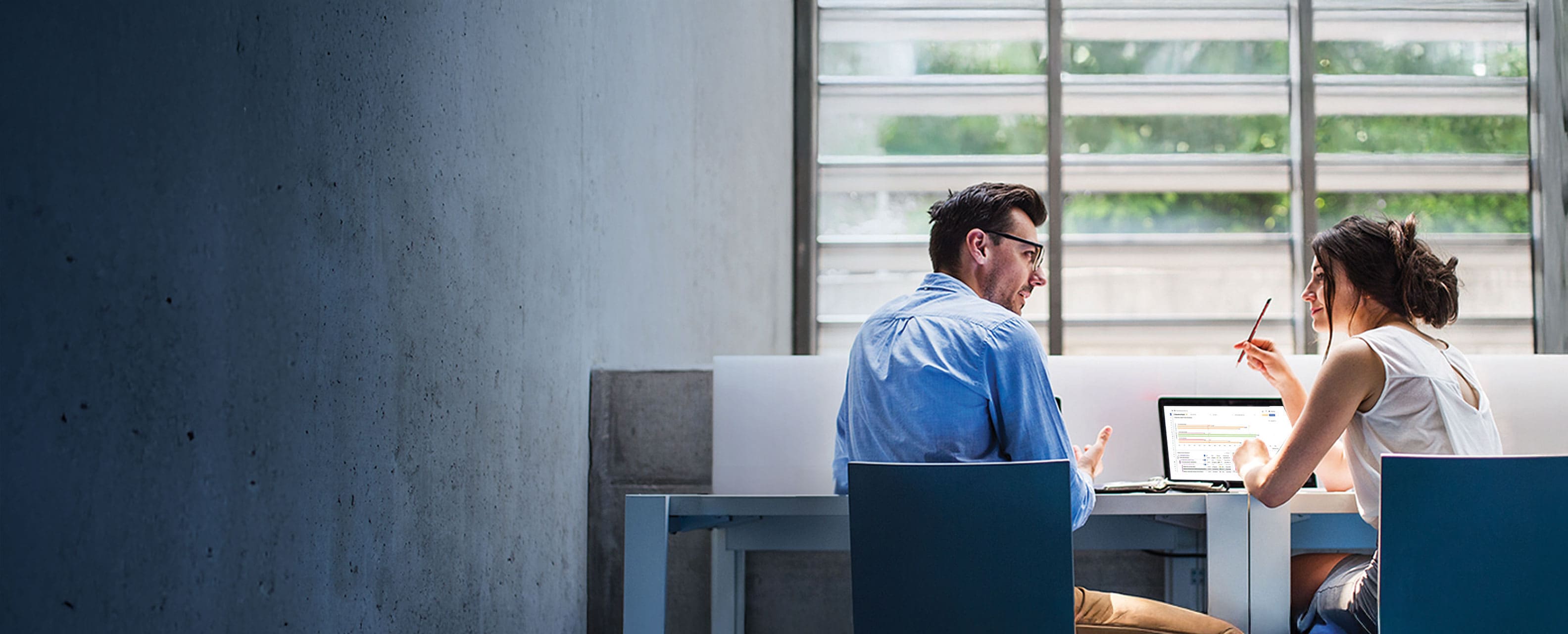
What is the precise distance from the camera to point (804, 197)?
5805mm

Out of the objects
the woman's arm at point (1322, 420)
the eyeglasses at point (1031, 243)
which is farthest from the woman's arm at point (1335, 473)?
the eyeglasses at point (1031, 243)

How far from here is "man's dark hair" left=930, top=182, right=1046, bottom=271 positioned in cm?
235

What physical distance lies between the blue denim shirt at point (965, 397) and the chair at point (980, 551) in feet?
0.98

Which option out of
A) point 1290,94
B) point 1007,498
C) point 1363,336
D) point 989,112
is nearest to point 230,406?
point 1007,498

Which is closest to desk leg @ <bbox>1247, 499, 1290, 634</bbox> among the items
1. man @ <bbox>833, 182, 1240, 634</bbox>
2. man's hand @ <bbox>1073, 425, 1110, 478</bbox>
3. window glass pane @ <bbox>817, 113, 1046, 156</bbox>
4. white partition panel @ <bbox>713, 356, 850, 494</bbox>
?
man @ <bbox>833, 182, 1240, 634</bbox>

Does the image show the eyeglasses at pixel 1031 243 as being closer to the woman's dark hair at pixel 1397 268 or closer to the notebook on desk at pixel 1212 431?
the woman's dark hair at pixel 1397 268

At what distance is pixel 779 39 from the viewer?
548 centimetres

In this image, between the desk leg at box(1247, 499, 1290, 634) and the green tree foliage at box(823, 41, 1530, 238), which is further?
the green tree foliage at box(823, 41, 1530, 238)

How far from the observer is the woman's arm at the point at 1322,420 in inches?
81.9

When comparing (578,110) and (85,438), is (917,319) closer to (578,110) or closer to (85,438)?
(578,110)

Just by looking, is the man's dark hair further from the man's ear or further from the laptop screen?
the laptop screen

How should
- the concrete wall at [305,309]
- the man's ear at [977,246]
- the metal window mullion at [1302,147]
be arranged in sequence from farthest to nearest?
the metal window mullion at [1302,147], the man's ear at [977,246], the concrete wall at [305,309]

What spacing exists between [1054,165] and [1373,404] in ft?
12.4

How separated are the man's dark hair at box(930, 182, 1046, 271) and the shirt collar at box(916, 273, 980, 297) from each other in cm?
8
